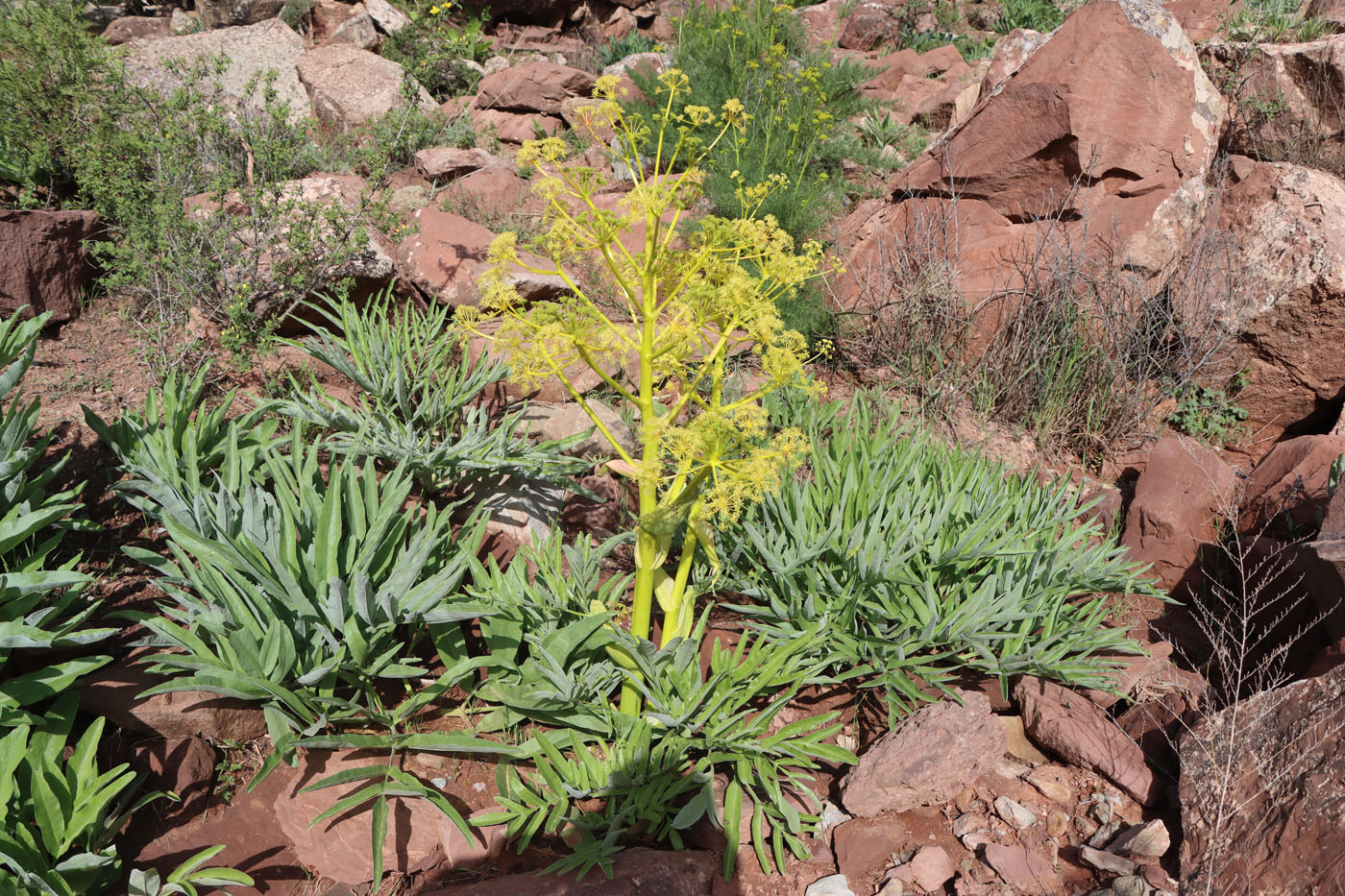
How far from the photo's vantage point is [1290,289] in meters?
4.81

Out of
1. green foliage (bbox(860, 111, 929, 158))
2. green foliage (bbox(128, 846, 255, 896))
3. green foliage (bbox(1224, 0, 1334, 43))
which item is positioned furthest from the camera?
green foliage (bbox(860, 111, 929, 158))

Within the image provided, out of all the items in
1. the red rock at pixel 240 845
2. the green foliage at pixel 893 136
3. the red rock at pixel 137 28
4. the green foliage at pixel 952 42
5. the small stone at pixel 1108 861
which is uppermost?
the green foliage at pixel 952 42

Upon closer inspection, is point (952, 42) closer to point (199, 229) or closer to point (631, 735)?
point (199, 229)

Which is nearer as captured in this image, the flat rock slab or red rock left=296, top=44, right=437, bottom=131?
the flat rock slab

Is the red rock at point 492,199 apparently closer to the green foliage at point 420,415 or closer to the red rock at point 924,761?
the green foliage at point 420,415

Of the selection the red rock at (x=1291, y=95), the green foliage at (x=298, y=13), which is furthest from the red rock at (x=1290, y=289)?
the green foliage at (x=298, y=13)

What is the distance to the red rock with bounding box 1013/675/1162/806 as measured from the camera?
253 centimetres

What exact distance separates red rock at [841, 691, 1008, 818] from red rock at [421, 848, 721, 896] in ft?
1.94

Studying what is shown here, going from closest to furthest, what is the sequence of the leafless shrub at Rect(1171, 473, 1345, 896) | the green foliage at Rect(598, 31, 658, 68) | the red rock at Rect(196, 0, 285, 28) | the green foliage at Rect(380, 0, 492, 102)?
the leafless shrub at Rect(1171, 473, 1345, 896) < the green foliage at Rect(380, 0, 492, 102) < the green foliage at Rect(598, 31, 658, 68) < the red rock at Rect(196, 0, 285, 28)

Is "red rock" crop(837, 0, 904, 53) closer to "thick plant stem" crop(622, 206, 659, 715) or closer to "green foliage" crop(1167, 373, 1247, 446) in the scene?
"green foliage" crop(1167, 373, 1247, 446)

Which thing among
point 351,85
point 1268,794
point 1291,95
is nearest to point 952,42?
point 1291,95

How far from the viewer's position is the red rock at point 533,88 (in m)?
8.08

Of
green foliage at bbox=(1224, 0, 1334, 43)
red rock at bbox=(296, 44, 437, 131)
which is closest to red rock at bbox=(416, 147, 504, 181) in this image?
red rock at bbox=(296, 44, 437, 131)

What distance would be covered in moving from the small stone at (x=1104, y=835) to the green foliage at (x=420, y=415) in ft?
7.13
